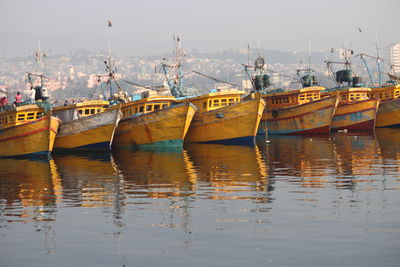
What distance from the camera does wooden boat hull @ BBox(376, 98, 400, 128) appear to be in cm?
6266

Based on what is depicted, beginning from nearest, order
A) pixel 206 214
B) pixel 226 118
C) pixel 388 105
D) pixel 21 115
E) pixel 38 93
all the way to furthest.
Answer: pixel 206 214 < pixel 21 115 < pixel 38 93 < pixel 226 118 < pixel 388 105

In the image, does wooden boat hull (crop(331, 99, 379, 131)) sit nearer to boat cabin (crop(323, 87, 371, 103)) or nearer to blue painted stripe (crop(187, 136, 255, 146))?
boat cabin (crop(323, 87, 371, 103))

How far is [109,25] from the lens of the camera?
50688 mm

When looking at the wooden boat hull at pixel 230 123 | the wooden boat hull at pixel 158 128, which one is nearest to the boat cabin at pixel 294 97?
the wooden boat hull at pixel 230 123

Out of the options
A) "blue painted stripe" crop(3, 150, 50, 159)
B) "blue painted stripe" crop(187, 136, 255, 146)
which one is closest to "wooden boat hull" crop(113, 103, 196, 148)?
"blue painted stripe" crop(187, 136, 255, 146)

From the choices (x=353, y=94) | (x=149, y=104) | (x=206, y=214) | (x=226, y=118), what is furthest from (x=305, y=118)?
(x=206, y=214)

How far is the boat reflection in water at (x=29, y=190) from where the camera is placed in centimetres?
1991

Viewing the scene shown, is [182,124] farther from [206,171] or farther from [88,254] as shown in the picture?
[88,254]

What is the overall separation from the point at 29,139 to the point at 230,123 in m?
15.5

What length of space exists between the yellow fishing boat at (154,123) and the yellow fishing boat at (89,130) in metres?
2.28

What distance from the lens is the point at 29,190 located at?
2600 cm

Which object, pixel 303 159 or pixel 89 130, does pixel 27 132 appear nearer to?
pixel 89 130

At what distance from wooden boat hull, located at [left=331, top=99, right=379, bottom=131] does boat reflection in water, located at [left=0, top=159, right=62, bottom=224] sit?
3173cm

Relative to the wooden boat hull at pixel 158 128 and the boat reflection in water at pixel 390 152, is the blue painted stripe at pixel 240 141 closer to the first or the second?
the wooden boat hull at pixel 158 128
